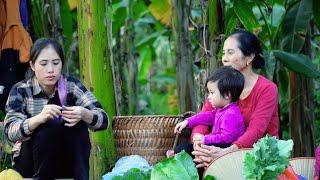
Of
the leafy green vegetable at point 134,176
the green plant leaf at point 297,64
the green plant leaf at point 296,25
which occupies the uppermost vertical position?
the green plant leaf at point 296,25

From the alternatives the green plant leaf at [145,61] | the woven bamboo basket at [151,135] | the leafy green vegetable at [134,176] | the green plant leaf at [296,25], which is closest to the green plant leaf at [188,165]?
the leafy green vegetable at [134,176]

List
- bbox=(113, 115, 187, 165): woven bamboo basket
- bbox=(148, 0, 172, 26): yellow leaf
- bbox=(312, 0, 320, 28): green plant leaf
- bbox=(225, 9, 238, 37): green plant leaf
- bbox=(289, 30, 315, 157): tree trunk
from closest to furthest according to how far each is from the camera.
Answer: bbox=(113, 115, 187, 165): woven bamboo basket → bbox=(225, 9, 238, 37): green plant leaf → bbox=(312, 0, 320, 28): green plant leaf → bbox=(289, 30, 315, 157): tree trunk → bbox=(148, 0, 172, 26): yellow leaf

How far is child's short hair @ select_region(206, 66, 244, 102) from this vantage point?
14.3 feet

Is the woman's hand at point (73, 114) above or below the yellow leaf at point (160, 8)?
below

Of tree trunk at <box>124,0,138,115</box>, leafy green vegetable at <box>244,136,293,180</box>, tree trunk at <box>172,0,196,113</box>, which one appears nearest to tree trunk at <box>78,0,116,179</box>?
tree trunk at <box>172,0,196,113</box>

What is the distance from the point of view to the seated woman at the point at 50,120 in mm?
4086

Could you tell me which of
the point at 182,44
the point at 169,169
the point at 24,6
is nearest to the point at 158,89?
Result: the point at 182,44

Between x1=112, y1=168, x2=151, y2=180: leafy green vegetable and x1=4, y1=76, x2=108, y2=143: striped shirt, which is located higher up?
x1=4, y1=76, x2=108, y2=143: striped shirt

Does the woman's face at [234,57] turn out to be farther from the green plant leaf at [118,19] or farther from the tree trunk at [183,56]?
the green plant leaf at [118,19]

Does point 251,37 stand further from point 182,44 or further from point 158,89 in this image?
point 158,89

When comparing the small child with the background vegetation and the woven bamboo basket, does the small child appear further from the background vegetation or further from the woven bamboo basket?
the background vegetation

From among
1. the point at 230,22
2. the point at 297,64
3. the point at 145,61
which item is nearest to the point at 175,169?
the point at 297,64

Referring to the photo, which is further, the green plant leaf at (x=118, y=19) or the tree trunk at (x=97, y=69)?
the green plant leaf at (x=118, y=19)

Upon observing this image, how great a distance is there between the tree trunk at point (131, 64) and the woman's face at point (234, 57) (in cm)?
319
